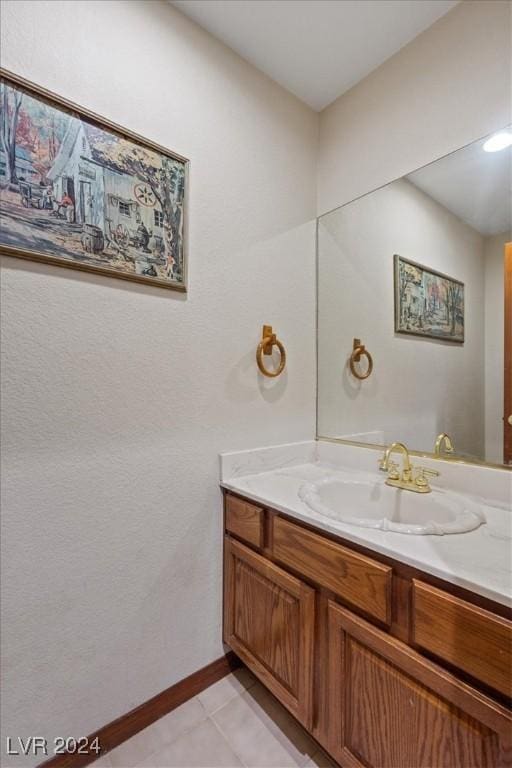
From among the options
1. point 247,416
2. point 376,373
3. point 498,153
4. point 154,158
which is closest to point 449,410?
point 376,373

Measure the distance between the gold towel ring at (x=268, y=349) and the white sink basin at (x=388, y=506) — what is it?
0.51 metres

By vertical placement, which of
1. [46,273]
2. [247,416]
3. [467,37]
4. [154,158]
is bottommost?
[247,416]

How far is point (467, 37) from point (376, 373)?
1.27 meters

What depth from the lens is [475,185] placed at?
4.14ft

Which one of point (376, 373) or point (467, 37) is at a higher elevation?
point (467, 37)

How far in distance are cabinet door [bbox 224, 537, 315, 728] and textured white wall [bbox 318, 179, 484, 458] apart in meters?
0.72

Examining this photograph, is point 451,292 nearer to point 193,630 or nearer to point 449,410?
point 449,410

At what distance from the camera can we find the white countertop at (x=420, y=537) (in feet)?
2.39

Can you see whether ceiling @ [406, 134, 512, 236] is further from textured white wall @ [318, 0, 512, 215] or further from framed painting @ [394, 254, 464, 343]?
framed painting @ [394, 254, 464, 343]

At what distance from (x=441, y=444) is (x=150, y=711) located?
1420 millimetres

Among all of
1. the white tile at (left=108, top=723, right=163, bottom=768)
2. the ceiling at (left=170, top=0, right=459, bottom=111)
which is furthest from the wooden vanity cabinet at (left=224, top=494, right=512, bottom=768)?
the ceiling at (left=170, top=0, right=459, bottom=111)

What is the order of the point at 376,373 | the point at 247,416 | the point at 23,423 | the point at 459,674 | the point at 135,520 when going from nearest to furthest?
the point at 459,674 → the point at 23,423 → the point at 135,520 → the point at 247,416 → the point at 376,373

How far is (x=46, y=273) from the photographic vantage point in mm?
1018

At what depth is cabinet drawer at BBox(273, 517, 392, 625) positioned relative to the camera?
0.86 m
